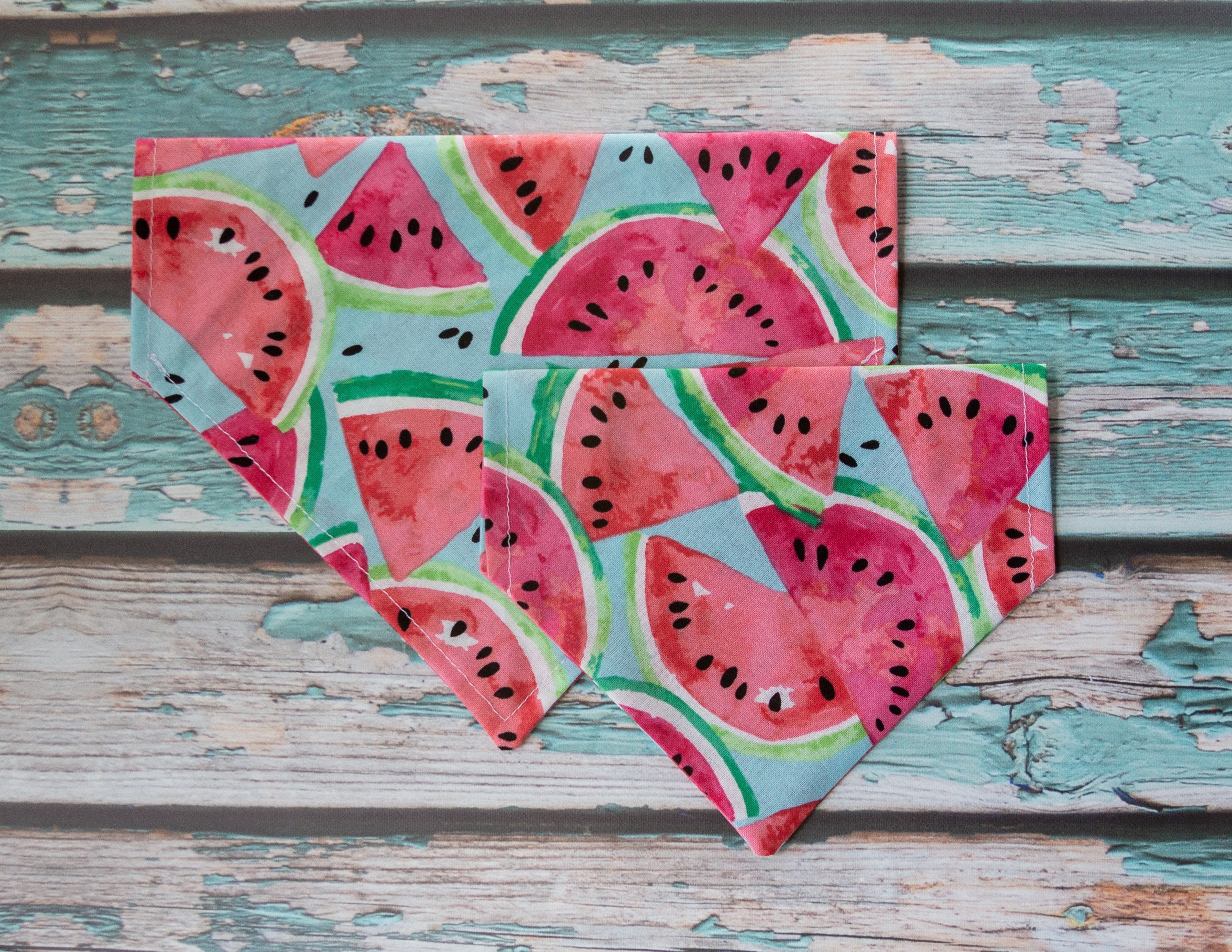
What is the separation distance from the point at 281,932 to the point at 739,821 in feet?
1.38

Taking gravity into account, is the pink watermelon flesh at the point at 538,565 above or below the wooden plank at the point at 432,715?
above

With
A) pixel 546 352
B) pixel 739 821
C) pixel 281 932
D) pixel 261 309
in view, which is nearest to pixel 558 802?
pixel 739 821

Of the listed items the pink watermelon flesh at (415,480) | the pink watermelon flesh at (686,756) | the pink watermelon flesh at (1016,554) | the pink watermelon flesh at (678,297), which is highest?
the pink watermelon flesh at (678,297)

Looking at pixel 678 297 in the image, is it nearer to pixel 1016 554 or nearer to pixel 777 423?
pixel 777 423

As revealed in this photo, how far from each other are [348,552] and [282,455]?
0.11m

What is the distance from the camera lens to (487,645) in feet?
2.23

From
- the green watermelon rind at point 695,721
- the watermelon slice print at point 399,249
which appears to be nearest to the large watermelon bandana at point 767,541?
the green watermelon rind at point 695,721

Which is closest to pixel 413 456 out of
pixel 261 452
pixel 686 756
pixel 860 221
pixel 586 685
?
pixel 261 452

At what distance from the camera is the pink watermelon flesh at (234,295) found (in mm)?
694

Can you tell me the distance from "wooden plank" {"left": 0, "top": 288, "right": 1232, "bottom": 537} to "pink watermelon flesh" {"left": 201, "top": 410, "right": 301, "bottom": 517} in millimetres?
21

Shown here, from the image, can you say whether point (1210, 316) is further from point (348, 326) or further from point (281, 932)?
point (281, 932)

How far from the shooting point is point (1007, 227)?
722mm

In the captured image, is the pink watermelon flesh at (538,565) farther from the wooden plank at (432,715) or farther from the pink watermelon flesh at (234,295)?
the pink watermelon flesh at (234,295)

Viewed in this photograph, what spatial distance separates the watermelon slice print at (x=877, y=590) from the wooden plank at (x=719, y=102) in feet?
0.86
